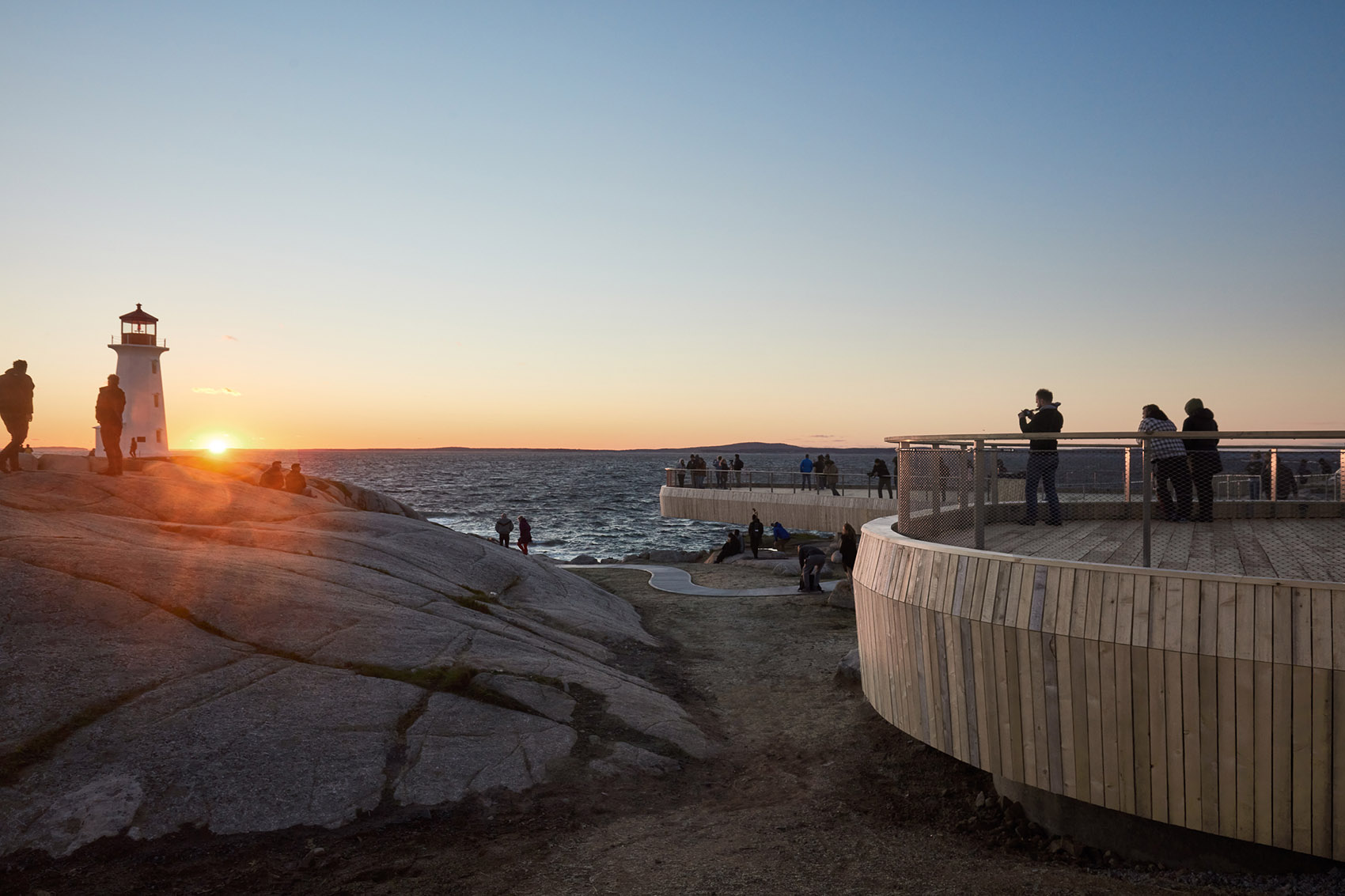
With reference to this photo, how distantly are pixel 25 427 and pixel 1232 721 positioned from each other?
20903mm

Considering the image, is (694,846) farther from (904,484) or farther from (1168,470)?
(1168,470)

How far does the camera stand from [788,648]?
52.6ft

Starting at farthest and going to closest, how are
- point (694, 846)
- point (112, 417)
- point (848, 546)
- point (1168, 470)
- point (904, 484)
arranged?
1. point (848, 546)
2. point (112, 417)
3. point (1168, 470)
4. point (904, 484)
5. point (694, 846)

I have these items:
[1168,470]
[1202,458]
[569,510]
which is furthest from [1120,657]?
[569,510]

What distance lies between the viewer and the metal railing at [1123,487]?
8.22 metres

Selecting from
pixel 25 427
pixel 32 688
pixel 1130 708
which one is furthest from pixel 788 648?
pixel 25 427

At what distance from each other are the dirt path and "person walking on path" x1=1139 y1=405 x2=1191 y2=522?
14.5 feet

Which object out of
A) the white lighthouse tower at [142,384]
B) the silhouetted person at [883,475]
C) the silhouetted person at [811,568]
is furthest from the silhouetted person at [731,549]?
the white lighthouse tower at [142,384]

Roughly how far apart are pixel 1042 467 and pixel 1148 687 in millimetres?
4415

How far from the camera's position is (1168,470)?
A: 1062 cm

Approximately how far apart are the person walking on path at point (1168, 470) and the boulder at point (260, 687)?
6703 millimetres

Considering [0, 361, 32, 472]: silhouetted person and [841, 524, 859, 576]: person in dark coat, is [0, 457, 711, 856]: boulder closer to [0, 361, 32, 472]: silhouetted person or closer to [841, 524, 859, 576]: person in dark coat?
[0, 361, 32, 472]: silhouetted person

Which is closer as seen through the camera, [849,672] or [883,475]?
[849,672]

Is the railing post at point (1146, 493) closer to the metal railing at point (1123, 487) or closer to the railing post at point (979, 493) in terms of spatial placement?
the metal railing at point (1123, 487)
